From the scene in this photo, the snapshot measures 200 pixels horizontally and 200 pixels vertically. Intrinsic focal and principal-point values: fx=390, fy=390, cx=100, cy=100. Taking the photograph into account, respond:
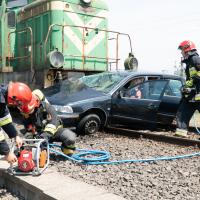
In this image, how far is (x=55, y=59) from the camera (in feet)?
31.4

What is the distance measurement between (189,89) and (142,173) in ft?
11.1

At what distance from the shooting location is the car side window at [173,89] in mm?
8785

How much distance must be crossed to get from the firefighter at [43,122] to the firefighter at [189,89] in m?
→ 3.04

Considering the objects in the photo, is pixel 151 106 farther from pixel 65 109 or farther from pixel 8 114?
pixel 8 114

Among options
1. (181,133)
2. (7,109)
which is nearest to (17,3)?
(181,133)

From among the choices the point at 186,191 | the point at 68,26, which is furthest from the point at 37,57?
the point at 186,191

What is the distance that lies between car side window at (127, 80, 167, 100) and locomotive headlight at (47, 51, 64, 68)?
7.16ft

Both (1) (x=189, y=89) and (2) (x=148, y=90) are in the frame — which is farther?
(2) (x=148, y=90)

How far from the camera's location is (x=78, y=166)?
17.5 feet

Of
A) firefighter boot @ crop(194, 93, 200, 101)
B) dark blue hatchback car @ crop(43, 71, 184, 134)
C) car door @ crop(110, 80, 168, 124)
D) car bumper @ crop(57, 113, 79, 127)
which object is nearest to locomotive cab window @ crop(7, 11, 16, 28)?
dark blue hatchback car @ crop(43, 71, 184, 134)

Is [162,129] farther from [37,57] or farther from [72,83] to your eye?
[37,57]

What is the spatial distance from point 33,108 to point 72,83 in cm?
387

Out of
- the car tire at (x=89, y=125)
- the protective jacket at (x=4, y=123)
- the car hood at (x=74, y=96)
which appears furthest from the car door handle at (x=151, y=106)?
the protective jacket at (x=4, y=123)

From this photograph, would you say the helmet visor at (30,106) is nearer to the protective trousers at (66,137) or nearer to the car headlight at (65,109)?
the protective trousers at (66,137)
